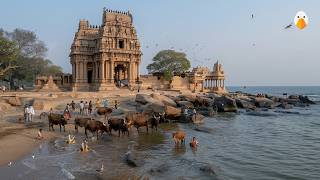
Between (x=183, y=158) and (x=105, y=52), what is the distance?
158 feet

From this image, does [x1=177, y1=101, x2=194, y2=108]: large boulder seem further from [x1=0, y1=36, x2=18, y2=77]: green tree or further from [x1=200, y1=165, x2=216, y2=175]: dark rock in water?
[x1=200, y1=165, x2=216, y2=175]: dark rock in water

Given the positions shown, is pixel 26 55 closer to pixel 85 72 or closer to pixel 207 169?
pixel 85 72

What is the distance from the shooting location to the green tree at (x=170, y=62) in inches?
3625

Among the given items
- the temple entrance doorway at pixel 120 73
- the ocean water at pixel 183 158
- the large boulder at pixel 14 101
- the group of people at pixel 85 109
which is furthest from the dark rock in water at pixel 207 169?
the temple entrance doorway at pixel 120 73

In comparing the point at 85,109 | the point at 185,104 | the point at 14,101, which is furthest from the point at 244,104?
the point at 14,101

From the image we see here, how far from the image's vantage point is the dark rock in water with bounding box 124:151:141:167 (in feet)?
69.3

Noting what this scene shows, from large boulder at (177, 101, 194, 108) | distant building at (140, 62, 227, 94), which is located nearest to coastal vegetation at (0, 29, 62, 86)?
distant building at (140, 62, 227, 94)

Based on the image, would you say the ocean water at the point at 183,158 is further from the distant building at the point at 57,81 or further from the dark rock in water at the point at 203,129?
the distant building at the point at 57,81

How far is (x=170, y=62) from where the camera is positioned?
92625 millimetres

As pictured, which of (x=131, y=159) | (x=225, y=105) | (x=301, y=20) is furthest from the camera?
(x=225, y=105)

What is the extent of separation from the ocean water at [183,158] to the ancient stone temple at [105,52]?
36475mm

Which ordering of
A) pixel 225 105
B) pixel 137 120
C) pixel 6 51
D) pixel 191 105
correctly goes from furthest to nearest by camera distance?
pixel 6 51 < pixel 225 105 < pixel 191 105 < pixel 137 120

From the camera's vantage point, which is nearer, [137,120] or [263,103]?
[137,120]

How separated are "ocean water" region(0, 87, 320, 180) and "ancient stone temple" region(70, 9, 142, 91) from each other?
120 feet
